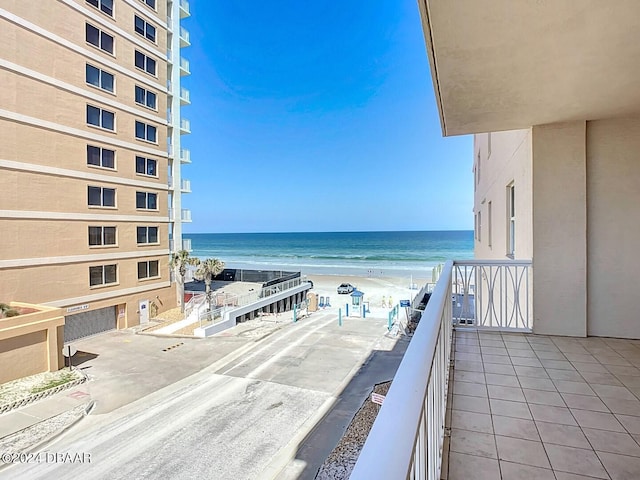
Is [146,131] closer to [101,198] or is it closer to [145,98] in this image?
[145,98]

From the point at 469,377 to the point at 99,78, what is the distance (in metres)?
16.3

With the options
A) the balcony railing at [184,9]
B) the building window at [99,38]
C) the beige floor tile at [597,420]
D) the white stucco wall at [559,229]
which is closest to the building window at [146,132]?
the building window at [99,38]

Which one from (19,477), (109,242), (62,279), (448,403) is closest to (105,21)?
(109,242)

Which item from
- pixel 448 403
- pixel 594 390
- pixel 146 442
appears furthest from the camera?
pixel 146 442

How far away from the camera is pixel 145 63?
15.2m

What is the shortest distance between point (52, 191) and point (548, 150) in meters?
14.5

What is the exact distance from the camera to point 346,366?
9.79m

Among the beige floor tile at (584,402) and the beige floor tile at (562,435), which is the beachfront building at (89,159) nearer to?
the beige floor tile at (562,435)

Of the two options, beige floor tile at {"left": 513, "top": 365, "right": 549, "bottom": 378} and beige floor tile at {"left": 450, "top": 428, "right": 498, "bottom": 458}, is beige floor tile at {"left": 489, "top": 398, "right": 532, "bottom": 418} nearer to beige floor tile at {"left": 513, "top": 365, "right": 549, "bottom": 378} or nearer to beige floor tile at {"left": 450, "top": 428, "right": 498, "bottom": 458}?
beige floor tile at {"left": 450, "top": 428, "right": 498, "bottom": 458}

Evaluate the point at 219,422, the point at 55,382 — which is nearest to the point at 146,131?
the point at 55,382

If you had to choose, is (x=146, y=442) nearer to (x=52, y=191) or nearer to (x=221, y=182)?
(x=52, y=191)

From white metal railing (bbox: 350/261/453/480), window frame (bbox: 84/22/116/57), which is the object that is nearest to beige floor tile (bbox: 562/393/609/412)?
white metal railing (bbox: 350/261/453/480)

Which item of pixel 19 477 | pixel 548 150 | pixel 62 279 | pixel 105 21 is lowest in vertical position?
pixel 19 477

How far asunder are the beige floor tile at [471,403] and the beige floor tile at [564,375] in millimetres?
811
